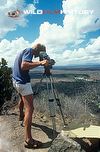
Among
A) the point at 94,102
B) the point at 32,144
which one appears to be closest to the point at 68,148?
the point at 32,144

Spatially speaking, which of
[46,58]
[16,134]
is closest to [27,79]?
[46,58]

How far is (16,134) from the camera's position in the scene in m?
8.04

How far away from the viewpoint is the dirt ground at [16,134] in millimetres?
7424

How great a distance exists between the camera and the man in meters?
6.98

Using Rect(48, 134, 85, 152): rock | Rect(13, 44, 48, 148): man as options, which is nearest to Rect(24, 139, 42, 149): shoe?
Rect(13, 44, 48, 148): man

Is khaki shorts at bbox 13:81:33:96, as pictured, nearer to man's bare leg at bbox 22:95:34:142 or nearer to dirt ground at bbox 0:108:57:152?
man's bare leg at bbox 22:95:34:142

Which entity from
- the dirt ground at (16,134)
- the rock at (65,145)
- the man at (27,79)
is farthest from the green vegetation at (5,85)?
the rock at (65,145)

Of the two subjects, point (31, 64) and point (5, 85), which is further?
point (5, 85)

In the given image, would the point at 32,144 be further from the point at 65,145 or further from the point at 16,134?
the point at 16,134

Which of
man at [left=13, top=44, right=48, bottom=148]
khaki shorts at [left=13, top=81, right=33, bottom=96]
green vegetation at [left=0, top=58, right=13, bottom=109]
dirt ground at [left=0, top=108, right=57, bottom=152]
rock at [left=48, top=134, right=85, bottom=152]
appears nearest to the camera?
rock at [left=48, top=134, right=85, bottom=152]

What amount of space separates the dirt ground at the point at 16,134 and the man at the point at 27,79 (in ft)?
0.90

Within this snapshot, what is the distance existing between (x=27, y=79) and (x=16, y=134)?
1.53m

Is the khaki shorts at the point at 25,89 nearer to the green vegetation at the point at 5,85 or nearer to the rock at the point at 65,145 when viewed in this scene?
the rock at the point at 65,145

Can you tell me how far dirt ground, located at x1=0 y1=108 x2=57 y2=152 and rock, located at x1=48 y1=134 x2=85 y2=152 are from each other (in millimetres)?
456
